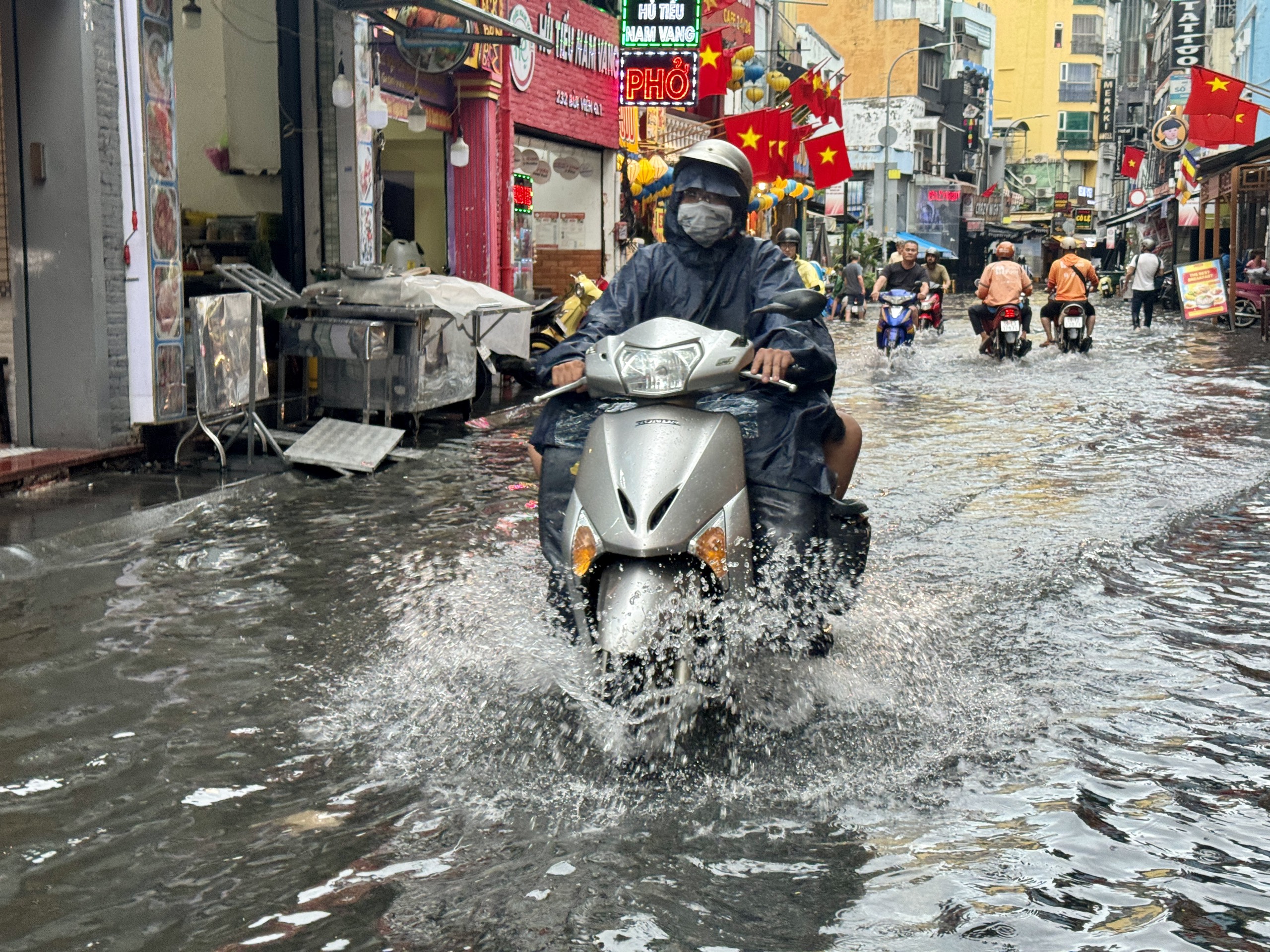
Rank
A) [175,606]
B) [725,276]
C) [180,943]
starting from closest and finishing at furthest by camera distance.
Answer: [180,943]
[725,276]
[175,606]

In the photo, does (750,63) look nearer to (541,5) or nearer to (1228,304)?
(541,5)

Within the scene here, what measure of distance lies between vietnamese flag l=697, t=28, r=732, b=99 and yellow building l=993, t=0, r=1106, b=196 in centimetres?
8090

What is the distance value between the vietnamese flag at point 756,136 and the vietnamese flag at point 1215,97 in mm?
8114

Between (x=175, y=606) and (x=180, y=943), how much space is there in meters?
3.43

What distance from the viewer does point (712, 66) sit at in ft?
89.6

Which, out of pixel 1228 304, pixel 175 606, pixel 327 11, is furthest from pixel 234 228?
pixel 1228 304

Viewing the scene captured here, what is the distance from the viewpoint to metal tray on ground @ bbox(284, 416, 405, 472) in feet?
33.7

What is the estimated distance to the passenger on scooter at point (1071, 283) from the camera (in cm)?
2211

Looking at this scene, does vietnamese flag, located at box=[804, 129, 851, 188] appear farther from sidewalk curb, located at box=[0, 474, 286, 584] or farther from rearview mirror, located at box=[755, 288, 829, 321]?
rearview mirror, located at box=[755, 288, 829, 321]

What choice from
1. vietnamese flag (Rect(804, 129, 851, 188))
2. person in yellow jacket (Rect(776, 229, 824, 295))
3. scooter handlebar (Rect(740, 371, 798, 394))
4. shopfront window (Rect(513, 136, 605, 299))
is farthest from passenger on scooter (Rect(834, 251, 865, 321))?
scooter handlebar (Rect(740, 371, 798, 394))

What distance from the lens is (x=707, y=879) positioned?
335cm

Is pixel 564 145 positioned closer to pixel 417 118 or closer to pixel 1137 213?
pixel 417 118

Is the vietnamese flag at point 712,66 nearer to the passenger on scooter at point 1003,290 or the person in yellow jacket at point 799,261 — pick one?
the passenger on scooter at point 1003,290

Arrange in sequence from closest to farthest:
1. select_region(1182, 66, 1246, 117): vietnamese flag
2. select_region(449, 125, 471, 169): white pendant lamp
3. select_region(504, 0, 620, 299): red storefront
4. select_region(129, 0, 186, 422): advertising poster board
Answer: select_region(129, 0, 186, 422): advertising poster board < select_region(449, 125, 471, 169): white pendant lamp < select_region(504, 0, 620, 299): red storefront < select_region(1182, 66, 1246, 117): vietnamese flag
